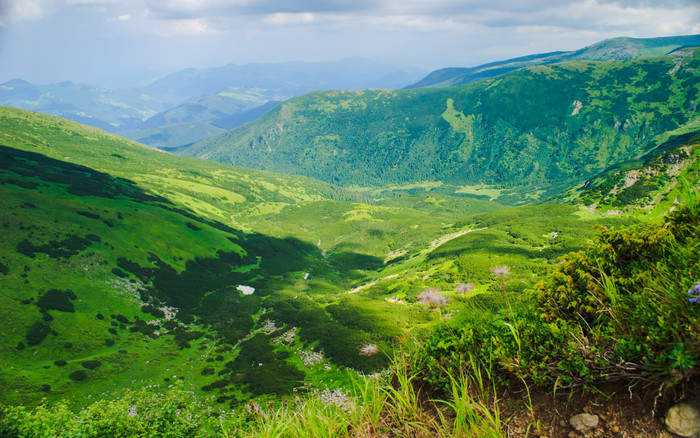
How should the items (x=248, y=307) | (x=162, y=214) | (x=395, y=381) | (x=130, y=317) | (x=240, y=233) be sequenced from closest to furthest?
(x=395, y=381) < (x=130, y=317) < (x=248, y=307) < (x=162, y=214) < (x=240, y=233)

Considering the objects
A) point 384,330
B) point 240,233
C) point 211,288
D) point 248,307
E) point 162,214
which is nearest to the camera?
point 384,330

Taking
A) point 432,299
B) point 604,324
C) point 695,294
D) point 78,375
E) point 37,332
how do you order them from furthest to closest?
point 37,332 < point 78,375 < point 432,299 < point 604,324 < point 695,294

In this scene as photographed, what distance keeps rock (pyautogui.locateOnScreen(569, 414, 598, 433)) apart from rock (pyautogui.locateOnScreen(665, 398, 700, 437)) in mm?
674

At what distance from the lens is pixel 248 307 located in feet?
389

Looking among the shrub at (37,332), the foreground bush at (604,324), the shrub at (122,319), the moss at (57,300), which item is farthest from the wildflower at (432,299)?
the shrub at (122,319)

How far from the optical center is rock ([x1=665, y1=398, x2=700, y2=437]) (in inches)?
139

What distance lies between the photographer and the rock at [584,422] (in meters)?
4.10

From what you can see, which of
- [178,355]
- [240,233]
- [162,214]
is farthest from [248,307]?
[240,233]

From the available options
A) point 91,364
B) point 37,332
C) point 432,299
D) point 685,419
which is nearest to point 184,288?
point 37,332

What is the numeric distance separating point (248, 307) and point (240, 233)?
285 ft

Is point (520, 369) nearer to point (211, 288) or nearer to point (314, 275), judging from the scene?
point (211, 288)

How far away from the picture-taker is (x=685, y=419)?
3.56 m

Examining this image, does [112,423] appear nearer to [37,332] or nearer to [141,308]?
[37,332]

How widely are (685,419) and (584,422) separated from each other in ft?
3.11
